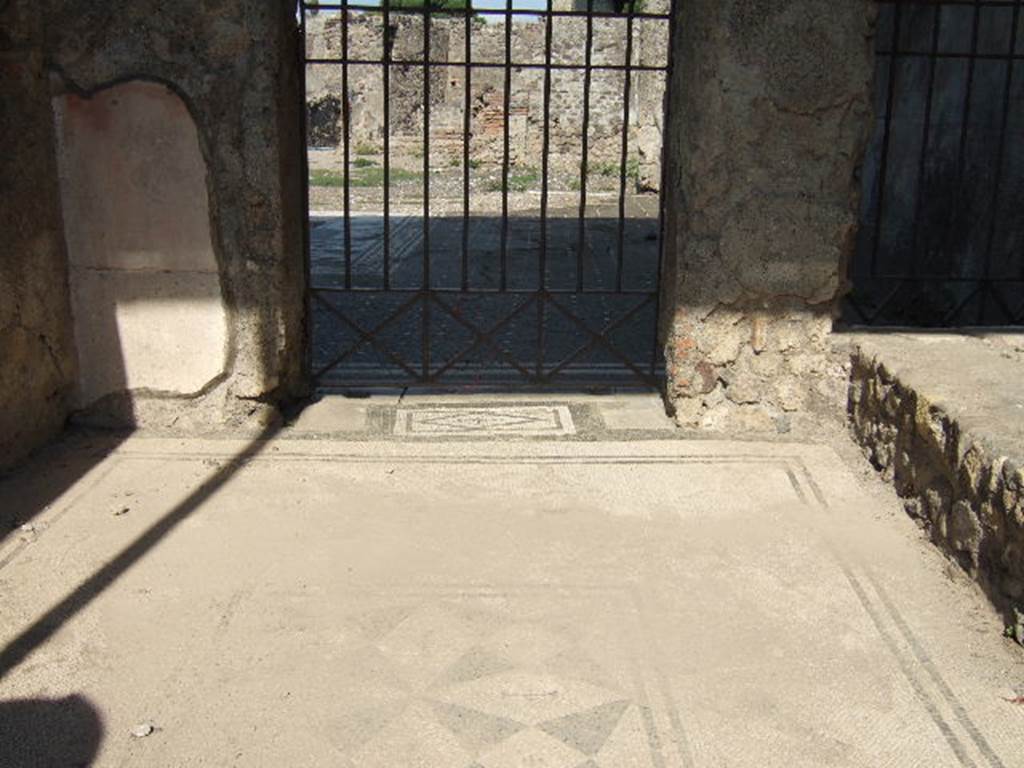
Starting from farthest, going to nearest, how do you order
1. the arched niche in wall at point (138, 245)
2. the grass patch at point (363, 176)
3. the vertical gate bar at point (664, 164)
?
1. the grass patch at point (363, 176)
2. the vertical gate bar at point (664, 164)
3. the arched niche in wall at point (138, 245)

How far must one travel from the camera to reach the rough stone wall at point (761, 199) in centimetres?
440

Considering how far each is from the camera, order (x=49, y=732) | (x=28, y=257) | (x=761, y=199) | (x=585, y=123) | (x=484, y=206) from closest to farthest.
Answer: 1. (x=49, y=732)
2. (x=28, y=257)
3. (x=761, y=199)
4. (x=585, y=123)
5. (x=484, y=206)

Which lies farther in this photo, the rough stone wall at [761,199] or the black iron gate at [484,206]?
the black iron gate at [484,206]

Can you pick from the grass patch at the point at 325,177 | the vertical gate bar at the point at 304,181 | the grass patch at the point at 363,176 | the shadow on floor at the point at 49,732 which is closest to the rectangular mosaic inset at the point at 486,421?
the vertical gate bar at the point at 304,181

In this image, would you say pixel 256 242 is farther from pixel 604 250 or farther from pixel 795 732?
pixel 604 250

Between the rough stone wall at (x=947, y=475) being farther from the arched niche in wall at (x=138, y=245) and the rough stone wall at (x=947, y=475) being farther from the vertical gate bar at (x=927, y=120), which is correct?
the arched niche in wall at (x=138, y=245)

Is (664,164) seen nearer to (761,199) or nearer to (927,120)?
(761,199)

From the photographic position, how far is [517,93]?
18.1 meters

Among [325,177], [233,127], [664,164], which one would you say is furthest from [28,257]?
[325,177]

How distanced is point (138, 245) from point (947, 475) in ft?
10.3

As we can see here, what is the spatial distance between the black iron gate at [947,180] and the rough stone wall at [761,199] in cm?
160

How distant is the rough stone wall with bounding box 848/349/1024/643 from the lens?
311cm

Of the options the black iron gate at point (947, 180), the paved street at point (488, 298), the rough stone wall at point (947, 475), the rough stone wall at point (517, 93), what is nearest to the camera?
the rough stone wall at point (947, 475)

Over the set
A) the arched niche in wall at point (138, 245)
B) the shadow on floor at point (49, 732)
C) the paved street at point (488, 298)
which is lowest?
the shadow on floor at point (49, 732)
